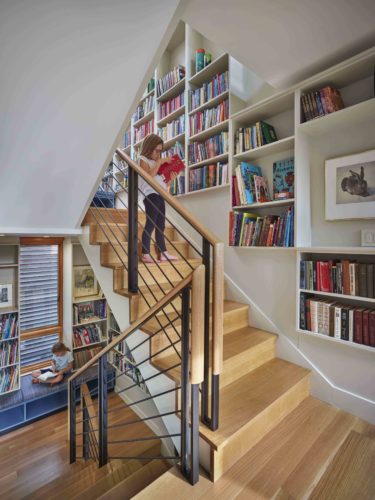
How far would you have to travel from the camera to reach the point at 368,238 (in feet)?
5.38

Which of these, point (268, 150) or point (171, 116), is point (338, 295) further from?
point (171, 116)

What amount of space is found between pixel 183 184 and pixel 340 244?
172cm

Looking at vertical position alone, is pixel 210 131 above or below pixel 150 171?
above

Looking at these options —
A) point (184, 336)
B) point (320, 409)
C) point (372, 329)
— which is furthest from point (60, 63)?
point (320, 409)

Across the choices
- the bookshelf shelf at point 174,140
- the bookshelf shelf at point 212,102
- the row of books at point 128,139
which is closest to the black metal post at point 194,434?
the bookshelf shelf at point 212,102

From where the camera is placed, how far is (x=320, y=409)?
5.87 feet

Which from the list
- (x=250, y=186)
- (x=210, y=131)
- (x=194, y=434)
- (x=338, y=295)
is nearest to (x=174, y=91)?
(x=210, y=131)

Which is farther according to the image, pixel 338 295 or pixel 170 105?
pixel 170 105

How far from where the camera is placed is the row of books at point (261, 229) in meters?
1.90

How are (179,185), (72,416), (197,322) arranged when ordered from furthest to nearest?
(179,185), (72,416), (197,322)

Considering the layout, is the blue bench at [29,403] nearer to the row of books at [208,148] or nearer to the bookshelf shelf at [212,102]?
the row of books at [208,148]

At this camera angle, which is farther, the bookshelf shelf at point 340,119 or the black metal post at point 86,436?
the black metal post at point 86,436

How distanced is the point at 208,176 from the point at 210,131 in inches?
17.3

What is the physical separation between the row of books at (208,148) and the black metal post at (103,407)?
80.0 inches
